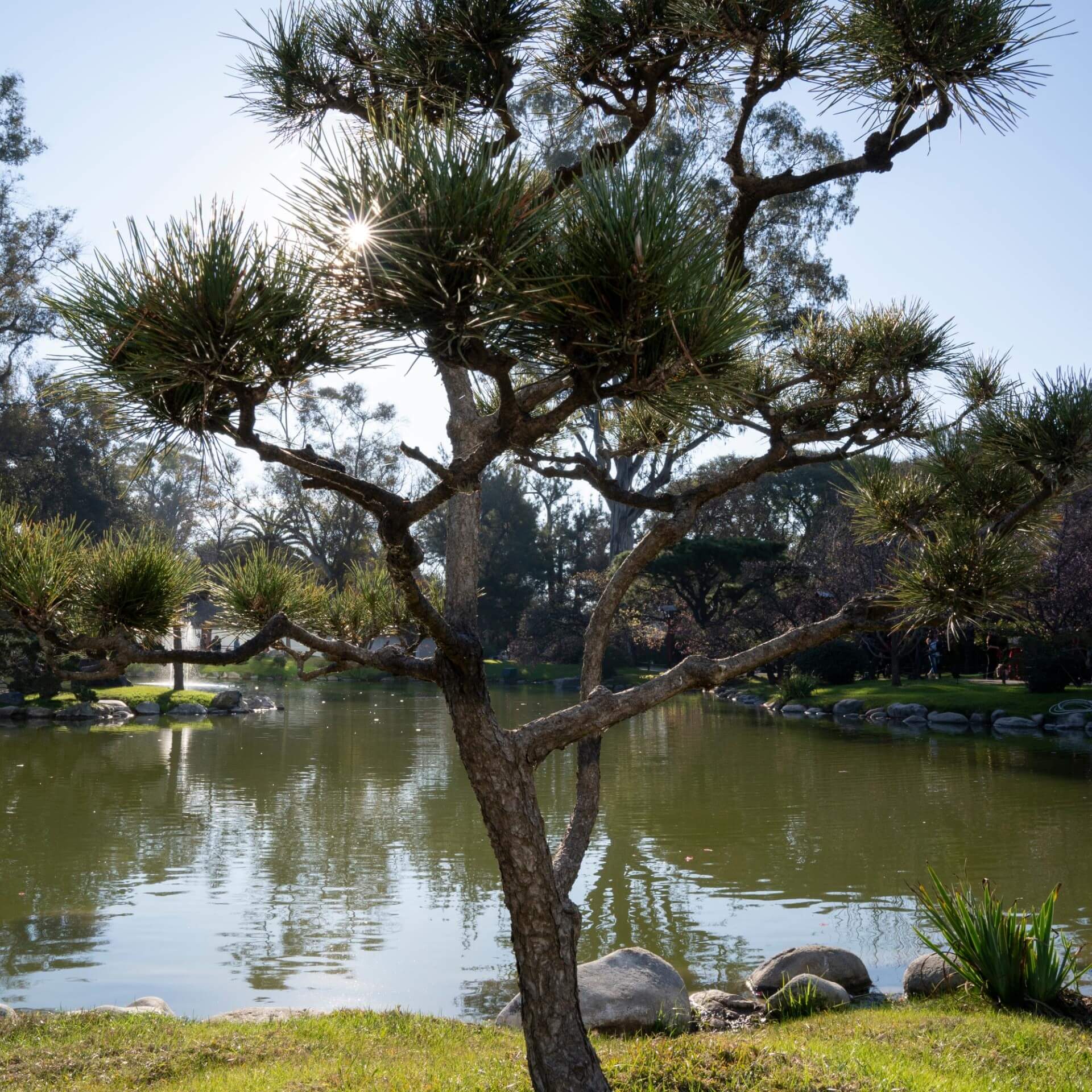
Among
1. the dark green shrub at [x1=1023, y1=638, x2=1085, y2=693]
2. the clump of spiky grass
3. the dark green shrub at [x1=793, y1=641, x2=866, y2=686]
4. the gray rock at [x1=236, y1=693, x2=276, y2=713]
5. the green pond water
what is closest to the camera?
the clump of spiky grass

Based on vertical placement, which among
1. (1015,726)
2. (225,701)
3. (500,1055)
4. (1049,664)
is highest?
(1049,664)

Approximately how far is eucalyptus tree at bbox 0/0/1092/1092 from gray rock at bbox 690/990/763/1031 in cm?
183

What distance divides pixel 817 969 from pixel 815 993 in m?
0.53

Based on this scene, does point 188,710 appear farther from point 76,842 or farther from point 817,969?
point 817,969

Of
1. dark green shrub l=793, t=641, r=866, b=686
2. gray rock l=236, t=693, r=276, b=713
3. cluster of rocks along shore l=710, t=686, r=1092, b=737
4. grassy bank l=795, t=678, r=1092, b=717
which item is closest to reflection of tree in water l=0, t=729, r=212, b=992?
gray rock l=236, t=693, r=276, b=713

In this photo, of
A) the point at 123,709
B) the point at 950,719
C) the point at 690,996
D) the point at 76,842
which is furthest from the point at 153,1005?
the point at 123,709

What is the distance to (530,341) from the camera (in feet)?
8.80

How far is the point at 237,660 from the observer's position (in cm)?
310

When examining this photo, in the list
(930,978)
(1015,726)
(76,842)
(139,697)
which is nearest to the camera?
(930,978)

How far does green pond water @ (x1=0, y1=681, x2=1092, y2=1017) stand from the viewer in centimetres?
664

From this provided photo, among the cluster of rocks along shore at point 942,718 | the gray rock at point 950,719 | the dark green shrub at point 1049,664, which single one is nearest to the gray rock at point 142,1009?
the cluster of rocks along shore at point 942,718

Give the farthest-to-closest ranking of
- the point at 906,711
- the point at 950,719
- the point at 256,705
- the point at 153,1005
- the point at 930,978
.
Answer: the point at 256,705
the point at 906,711
the point at 950,719
the point at 930,978
the point at 153,1005

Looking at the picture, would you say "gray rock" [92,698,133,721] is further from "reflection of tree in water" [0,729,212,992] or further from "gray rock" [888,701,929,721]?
"gray rock" [888,701,929,721]

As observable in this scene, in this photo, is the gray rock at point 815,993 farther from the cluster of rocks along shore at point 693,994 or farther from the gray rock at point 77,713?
the gray rock at point 77,713
